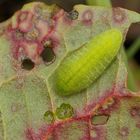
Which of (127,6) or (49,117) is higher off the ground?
(49,117)

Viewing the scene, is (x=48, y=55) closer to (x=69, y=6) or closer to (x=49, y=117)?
(x=49, y=117)

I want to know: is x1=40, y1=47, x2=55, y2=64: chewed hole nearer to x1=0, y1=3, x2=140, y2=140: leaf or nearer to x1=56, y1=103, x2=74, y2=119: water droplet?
x1=0, y1=3, x2=140, y2=140: leaf

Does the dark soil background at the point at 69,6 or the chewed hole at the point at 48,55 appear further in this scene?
the dark soil background at the point at 69,6

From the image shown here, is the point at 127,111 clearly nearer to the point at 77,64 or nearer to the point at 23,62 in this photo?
the point at 77,64

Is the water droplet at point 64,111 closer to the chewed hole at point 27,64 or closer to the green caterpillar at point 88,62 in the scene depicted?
the green caterpillar at point 88,62

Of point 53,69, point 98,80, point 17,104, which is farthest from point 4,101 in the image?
point 98,80

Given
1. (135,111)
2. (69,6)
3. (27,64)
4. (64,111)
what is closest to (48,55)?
(27,64)

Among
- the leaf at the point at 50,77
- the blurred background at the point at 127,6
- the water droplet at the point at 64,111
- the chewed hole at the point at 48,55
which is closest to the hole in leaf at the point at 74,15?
the leaf at the point at 50,77

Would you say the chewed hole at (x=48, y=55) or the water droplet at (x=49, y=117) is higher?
the chewed hole at (x=48, y=55)

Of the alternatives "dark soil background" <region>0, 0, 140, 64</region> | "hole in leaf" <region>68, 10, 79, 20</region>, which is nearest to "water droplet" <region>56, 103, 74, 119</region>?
"hole in leaf" <region>68, 10, 79, 20</region>
